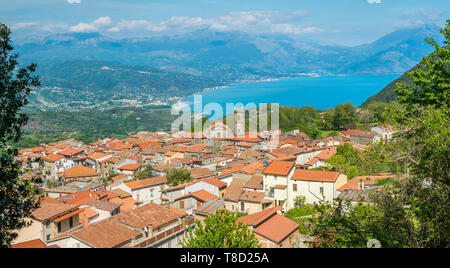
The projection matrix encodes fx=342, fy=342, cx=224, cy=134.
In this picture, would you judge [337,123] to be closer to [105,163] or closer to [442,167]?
[105,163]

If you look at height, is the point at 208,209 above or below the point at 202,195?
above

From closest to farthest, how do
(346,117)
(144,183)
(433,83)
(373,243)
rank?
(373,243) < (433,83) < (144,183) < (346,117)

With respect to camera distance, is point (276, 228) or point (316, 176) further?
point (316, 176)

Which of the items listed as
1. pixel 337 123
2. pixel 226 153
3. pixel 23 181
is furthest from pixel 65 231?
pixel 337 123

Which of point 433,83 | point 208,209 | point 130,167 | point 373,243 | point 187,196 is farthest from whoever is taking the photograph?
point 130,167

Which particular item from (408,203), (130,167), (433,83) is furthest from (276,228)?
(130,167)

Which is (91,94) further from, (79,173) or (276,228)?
(276,228)
